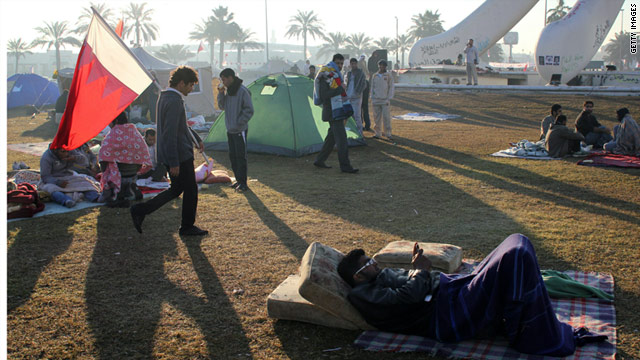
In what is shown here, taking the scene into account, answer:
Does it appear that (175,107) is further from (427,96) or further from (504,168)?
(427,96)

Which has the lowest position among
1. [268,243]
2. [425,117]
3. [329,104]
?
[268,243]

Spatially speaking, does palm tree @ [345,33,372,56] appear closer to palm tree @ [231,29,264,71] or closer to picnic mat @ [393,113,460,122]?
palm tree @ [231,29,264,71]

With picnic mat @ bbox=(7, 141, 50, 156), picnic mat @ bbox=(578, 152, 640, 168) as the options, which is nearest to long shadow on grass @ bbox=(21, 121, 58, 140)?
picnic mat @ bbox=(7, 141, 50, 156)

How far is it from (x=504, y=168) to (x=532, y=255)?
261 inches

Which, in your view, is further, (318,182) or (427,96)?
(427,96)

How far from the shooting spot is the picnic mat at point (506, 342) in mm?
3229

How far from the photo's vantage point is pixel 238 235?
5.81 meters

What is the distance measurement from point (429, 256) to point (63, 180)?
5.62 metres

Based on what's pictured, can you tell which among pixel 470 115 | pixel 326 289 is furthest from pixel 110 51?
pixel 470 115

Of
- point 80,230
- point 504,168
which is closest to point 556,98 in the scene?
point 504,168

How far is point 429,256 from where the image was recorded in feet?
14.2

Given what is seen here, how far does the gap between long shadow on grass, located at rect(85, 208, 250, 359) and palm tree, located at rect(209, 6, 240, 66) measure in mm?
69387

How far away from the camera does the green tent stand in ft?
36.4

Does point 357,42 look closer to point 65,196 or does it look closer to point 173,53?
point 173,53
